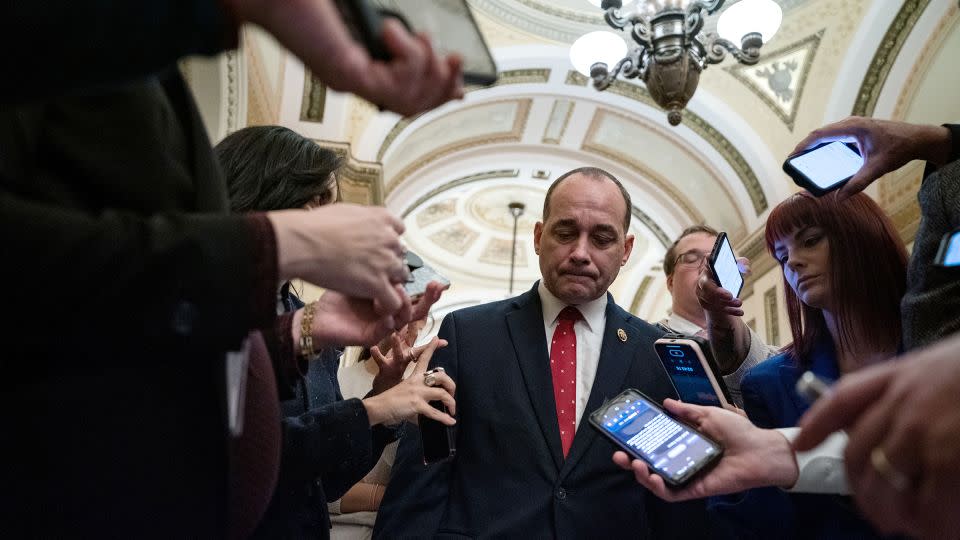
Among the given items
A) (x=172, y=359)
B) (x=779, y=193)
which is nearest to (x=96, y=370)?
(x=172, y=359)

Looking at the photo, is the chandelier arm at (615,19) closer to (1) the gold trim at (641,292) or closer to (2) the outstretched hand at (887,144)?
(2) the outstretched hand at (887,144)

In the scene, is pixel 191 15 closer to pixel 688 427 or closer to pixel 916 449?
pixel 916 449

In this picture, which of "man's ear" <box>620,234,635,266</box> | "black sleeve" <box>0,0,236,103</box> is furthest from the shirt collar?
"black sleeve" <box>0,0,236,103</box>

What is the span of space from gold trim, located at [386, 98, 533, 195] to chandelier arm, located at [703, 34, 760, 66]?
3.76 m

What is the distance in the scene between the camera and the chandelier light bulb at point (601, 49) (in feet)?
14.5

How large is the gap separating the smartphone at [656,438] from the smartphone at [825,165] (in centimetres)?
59

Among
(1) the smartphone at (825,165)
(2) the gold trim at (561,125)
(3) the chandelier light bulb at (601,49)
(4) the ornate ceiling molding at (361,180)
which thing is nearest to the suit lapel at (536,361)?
(1) the smartphone at (825,165)

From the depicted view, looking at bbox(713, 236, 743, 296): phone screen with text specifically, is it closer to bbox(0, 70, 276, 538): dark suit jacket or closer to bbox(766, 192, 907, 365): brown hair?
bbox(766, 192, 907, 365): brown hair

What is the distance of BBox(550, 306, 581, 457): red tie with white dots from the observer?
1592 mm

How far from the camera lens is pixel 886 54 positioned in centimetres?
582

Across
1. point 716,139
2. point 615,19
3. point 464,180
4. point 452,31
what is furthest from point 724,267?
point 464,180

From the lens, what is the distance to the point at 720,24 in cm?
423

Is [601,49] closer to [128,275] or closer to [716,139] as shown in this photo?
[716,139]

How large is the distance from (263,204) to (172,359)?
712 millimetres
